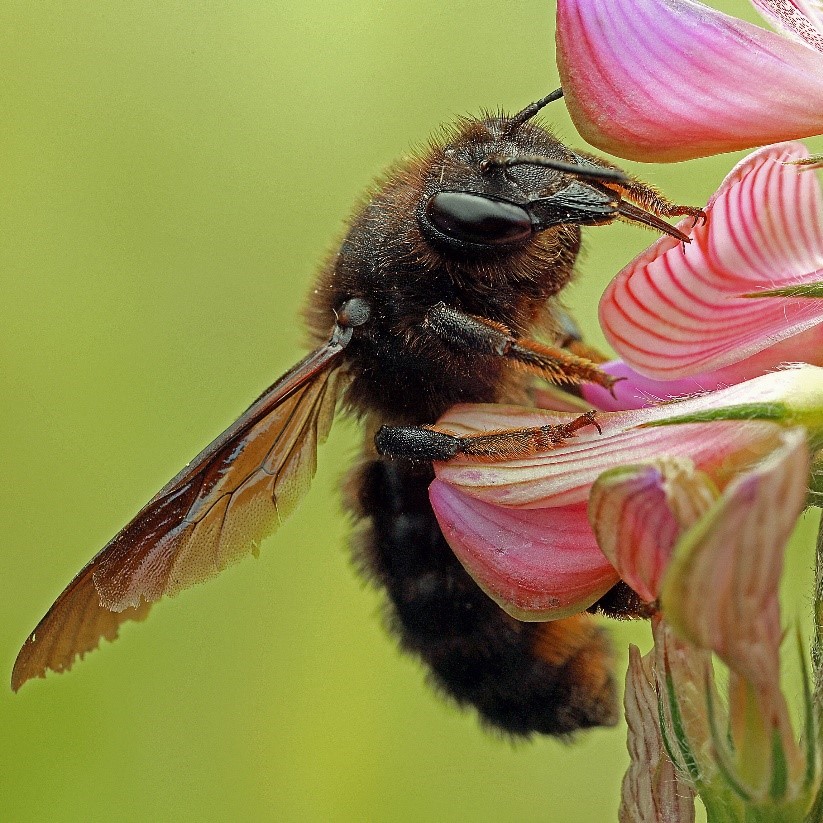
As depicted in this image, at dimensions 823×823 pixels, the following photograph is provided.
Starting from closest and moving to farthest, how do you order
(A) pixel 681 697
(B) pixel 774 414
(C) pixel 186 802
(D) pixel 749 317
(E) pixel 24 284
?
(B) pixel 774 414, (A) pixel 681 697, (D) pixel 749 317, (C) pixel 186 802, (E) pixel 24 284

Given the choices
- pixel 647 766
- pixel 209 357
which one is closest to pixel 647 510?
pixel 647 766

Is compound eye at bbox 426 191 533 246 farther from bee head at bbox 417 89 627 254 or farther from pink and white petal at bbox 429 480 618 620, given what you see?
pink and white petal at bbox 429 480 618 620

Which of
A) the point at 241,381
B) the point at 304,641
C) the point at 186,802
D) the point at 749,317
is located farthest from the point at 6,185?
the point at 749,317

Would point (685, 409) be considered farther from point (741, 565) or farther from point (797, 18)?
point (797, 18)

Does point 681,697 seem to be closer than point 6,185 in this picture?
Yes

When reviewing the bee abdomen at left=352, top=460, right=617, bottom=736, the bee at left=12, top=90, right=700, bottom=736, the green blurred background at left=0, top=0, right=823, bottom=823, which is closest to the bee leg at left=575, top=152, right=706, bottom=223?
the bee at left=12, top=90, right=700, bottom=736

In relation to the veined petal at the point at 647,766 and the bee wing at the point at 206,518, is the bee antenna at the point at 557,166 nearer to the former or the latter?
the bee wing at the point at 206,518

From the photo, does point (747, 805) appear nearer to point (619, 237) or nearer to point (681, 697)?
point (681, 697)
